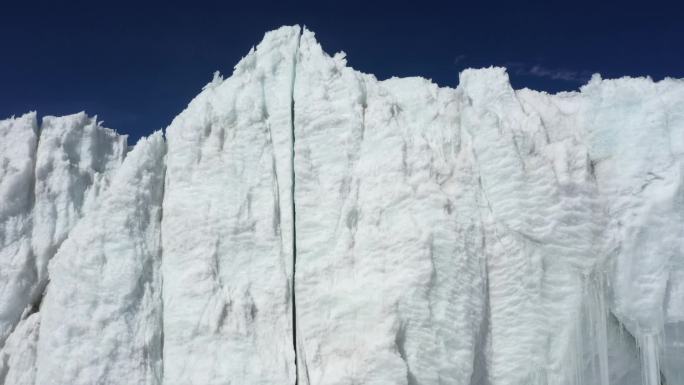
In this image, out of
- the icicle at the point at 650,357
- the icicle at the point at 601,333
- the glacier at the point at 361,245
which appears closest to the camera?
the glacier at the point at 361,245

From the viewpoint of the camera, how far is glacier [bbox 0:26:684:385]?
9477mm

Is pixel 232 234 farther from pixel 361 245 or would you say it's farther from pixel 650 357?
pixel 650 357

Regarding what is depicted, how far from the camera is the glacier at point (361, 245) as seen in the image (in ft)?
31.1

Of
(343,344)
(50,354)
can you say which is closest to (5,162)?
(50,354)

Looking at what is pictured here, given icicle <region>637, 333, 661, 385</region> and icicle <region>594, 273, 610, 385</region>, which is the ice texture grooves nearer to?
icicle <region>594, 273, 610, 385</region>

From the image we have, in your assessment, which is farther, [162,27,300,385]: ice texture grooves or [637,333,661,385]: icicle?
[637,333,661,385]: icicle

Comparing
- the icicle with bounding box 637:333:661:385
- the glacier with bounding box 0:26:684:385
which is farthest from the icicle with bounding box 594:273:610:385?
the icicle with bounding box 637:333:661:385

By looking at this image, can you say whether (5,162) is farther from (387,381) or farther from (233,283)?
(387,381)

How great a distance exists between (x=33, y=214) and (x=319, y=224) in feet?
16.7

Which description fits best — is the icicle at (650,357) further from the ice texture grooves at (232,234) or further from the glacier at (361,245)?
the ice texture grooves at (232,234)

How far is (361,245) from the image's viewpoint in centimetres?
995

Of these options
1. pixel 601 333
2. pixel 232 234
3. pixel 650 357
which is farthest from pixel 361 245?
pixel 650 357

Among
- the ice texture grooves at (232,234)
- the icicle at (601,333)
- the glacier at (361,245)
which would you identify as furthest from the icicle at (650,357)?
the ice texture grooves at (232,234)

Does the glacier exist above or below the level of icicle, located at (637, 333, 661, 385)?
above
